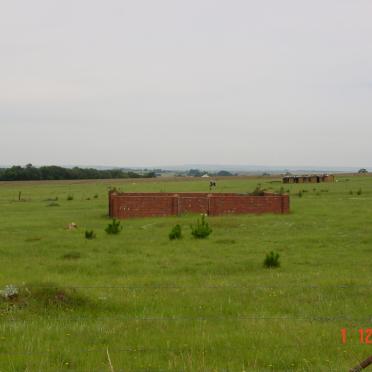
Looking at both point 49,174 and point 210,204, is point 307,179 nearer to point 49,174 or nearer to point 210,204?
point 210,204

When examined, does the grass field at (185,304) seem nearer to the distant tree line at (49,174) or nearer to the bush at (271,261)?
the bush at (271,261)

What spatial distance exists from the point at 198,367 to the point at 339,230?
16.4 m

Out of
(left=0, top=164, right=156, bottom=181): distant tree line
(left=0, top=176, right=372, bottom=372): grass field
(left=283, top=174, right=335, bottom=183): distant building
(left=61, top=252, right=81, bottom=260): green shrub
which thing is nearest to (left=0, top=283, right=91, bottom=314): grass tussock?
(left=0, top=176, right=372, bottom=372): grass field

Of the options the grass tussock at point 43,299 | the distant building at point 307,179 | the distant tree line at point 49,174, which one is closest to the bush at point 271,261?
the grass tussock at point 43,299

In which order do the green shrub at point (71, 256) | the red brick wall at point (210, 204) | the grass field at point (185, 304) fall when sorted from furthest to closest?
the red brick wall at point (210, 204) → the green shrub at point (71, 256) → the grass field at point (185, 304)

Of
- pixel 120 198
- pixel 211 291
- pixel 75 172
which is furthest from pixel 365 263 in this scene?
pixel 75 172

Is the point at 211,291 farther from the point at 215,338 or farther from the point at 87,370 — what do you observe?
the point at 87,370

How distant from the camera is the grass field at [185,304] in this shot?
6352mm

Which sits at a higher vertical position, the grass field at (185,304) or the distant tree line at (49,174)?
the distant tree line at (49,174)

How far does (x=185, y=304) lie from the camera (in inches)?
363

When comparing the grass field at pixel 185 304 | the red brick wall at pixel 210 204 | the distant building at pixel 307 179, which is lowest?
the grass field at pixel 185 304

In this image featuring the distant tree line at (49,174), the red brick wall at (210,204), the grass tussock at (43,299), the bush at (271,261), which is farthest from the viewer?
the distant tree line at (49,174)

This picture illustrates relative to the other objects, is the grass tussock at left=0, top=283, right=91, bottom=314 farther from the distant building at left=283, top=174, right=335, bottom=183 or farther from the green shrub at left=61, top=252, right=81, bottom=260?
the distant building at left=283, top=174, right=335, bottom=183

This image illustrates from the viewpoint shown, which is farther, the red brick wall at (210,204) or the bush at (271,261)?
the red brick wall at (210,204)
